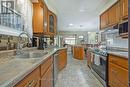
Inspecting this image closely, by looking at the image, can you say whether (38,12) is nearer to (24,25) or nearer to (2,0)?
(24,25)

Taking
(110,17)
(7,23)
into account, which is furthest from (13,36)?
(110,17)

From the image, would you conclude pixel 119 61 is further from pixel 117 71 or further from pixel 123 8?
pixel 123 8

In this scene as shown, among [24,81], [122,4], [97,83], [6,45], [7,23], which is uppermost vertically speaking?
[122,4]

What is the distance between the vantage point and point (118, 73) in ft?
9.85

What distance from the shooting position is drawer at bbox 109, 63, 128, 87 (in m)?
2.65

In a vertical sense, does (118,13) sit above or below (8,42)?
above

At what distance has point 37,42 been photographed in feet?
15.7

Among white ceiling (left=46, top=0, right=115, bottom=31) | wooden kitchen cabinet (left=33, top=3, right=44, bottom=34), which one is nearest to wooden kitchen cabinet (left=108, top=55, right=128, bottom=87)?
wooden kitchen cabinet (left=33, top=3, right=44, bottom=34)

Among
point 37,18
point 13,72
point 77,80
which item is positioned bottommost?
point 77,80

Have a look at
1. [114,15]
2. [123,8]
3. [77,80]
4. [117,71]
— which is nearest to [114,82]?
[117,71]

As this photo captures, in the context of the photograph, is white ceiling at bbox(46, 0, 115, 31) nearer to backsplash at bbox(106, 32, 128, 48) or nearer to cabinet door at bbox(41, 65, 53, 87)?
backsplash at bbox(106, 32, 128, 48)

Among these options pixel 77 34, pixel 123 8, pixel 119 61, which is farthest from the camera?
pixel 77 34

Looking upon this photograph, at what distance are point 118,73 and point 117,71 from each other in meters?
0.06

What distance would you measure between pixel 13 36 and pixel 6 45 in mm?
423
